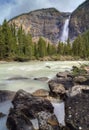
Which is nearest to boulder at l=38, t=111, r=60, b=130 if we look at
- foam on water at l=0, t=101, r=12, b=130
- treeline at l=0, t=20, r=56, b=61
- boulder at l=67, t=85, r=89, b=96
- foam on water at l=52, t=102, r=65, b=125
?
foam on water at l=52, t=102, r=65, b=125

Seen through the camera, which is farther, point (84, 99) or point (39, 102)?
point (39, 102)

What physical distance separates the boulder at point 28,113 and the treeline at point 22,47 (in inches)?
2519

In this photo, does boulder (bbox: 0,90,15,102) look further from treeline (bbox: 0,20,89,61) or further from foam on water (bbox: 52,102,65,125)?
treeline (bbox: 0,20,89,61)

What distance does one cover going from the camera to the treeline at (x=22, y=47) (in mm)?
82750

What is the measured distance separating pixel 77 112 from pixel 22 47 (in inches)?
3527

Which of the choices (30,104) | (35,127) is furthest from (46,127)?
(30,104)

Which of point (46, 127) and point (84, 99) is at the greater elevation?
point (84, 99)

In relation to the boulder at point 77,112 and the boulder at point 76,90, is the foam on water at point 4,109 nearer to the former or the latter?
the boulder at point 77,112

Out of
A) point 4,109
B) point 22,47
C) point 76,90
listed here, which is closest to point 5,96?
point 4,109

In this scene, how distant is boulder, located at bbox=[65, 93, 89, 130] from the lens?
459 inches

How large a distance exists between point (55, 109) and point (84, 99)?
11.3 feet

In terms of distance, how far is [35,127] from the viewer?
527 inches

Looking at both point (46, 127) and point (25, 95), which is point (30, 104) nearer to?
point (25, 95)

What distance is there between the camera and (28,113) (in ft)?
48.8
